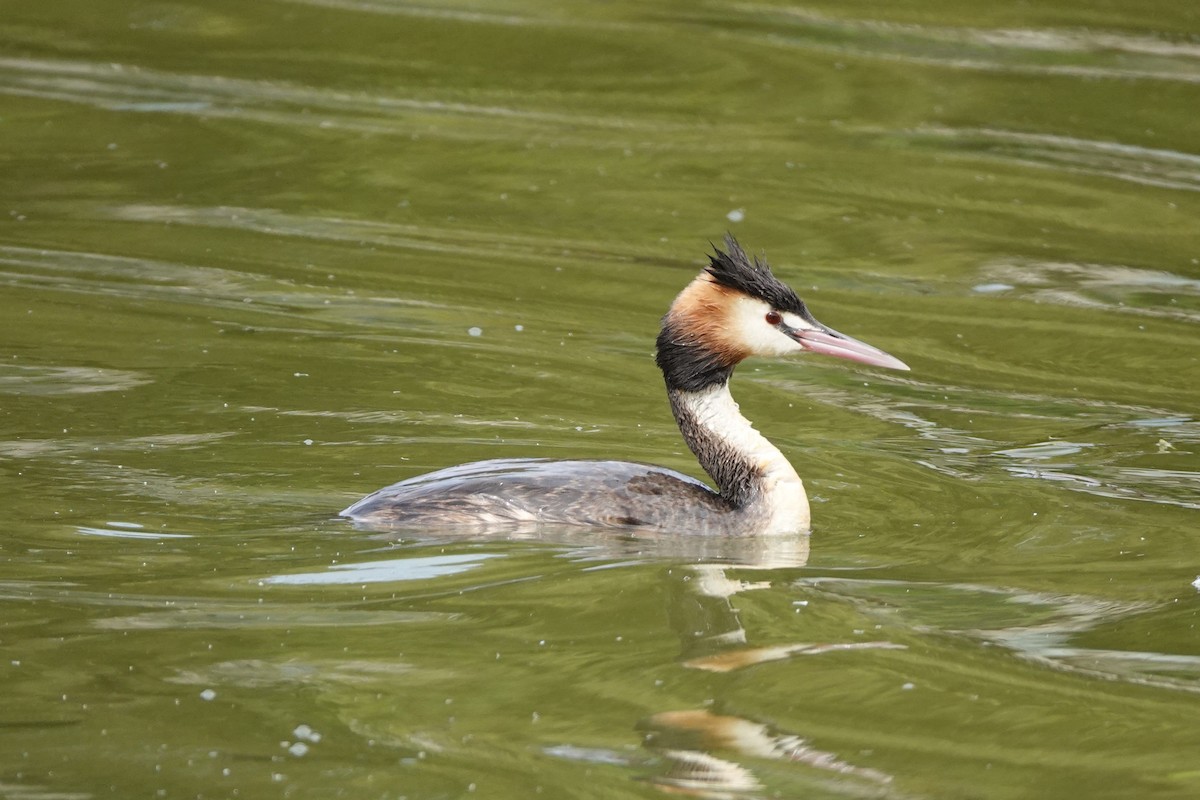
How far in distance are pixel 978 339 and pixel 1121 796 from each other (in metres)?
5.61

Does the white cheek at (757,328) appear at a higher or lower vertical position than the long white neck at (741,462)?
higher

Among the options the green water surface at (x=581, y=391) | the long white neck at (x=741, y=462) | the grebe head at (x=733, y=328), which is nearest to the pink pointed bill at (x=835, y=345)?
the grebe head at (x=733, y=328)

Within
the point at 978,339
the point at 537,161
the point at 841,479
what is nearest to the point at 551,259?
the point at 537,161

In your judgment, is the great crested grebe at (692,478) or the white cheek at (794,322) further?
the white cheek at (794,322)

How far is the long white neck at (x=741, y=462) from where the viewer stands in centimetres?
721

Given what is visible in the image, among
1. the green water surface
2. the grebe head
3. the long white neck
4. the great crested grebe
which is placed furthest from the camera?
the grebe head

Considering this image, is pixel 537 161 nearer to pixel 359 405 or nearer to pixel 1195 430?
pixel 359 405

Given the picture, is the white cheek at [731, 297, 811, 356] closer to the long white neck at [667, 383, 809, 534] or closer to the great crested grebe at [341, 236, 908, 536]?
the great crested grebe at [341, 236, 908, 536]

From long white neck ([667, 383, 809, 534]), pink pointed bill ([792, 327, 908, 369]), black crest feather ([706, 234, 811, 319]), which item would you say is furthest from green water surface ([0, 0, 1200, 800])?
black crest feather ([706, 234, 811, 319])

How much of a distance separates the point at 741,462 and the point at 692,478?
0.25m

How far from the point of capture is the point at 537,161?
1302 centimetres

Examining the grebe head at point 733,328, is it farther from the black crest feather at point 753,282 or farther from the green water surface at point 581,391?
the green water surface at point 581,391

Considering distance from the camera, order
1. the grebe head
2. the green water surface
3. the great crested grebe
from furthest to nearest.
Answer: the grebe head → the great crested grebe → the green water surface

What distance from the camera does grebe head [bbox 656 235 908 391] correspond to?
736 centimetres
